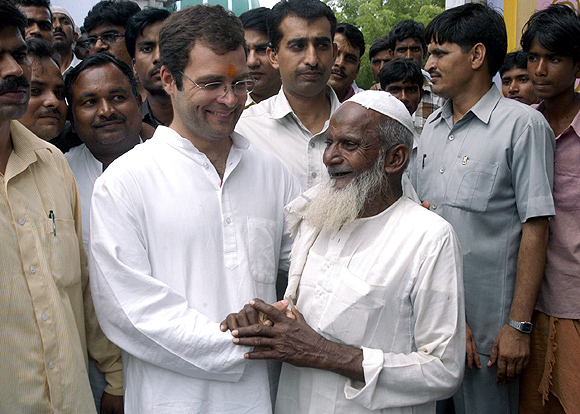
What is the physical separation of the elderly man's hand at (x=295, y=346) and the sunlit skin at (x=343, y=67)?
3739 mm

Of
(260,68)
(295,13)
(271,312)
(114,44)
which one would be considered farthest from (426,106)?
(271,312)

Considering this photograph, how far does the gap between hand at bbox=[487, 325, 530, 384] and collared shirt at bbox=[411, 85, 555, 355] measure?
14 centimetres

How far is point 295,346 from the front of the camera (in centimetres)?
233

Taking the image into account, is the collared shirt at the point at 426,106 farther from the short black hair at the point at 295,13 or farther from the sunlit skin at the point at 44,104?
the sunlit skin at the point at 44,104

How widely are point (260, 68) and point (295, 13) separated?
134cm

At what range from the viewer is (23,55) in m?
2.48

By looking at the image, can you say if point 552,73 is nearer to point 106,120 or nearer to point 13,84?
point 106,120

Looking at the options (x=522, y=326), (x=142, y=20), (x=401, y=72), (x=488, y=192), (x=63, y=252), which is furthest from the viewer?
(x=401, y=72)

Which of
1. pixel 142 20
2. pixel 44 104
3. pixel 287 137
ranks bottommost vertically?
pixel 287 137

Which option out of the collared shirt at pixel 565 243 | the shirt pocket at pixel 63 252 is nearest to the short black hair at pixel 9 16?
the shirt pocket at pixel 63 252

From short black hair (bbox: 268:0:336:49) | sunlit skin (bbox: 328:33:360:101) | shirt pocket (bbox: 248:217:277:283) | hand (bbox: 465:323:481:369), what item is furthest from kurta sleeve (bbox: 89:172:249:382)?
sunlit skin (bbox: 328:33:360:101)

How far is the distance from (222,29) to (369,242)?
3.90 feet

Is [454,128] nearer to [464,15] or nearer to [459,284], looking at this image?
[464,15]

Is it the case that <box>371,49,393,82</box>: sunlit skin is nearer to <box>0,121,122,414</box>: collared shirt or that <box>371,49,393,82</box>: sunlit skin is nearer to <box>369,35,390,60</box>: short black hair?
<box>369,35,390,60</box>: short black hair
